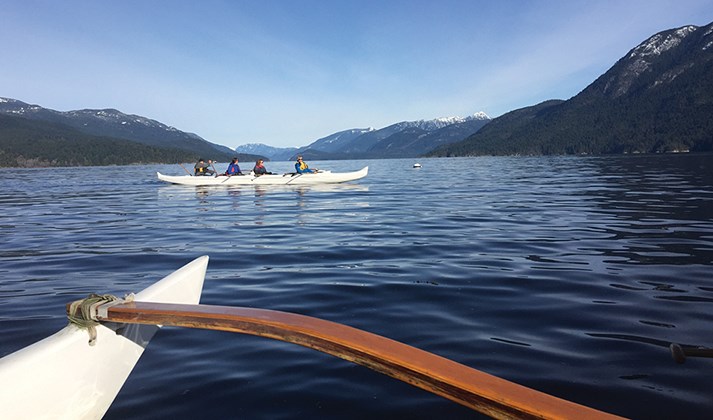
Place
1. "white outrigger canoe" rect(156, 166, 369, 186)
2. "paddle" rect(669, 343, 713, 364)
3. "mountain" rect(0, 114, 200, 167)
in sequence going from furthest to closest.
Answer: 1. "mountain" rect(0, 114, 200, 167)
2. "white outrigger canoe" rect(156, 166, 369, 186)
3. "paddle" rect(669, 343, 713, 364)

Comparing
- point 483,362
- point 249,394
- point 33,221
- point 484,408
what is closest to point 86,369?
point 249,394

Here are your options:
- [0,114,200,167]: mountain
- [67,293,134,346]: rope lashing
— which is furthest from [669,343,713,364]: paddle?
[0,114,200,167]: mountain

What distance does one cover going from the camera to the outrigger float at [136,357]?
2098mm

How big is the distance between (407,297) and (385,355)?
153 inches

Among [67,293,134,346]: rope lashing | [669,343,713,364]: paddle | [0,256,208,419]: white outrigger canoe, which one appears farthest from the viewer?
[67,293,134,346]: rope lashing

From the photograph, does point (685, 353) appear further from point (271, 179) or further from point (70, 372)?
point (271, 179)

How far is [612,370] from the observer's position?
156 inches

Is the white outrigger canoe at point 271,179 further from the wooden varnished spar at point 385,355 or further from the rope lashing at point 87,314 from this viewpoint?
the wooden varnished spar at point 385,355

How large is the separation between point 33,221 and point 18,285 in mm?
10087

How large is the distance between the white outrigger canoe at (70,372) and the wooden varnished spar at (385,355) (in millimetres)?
280

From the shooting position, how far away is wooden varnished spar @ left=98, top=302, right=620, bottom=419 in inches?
78.8

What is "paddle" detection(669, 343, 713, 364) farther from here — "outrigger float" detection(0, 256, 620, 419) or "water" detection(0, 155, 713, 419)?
"outrigger float" detection(0, 256, 620, 419)

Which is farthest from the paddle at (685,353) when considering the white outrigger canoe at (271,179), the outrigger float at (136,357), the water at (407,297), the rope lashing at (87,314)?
the white outrigger canoe at (271,179)

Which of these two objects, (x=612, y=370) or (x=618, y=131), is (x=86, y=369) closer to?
(x=612, y=370)
